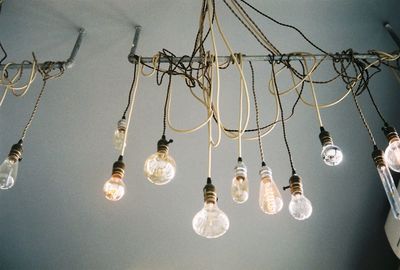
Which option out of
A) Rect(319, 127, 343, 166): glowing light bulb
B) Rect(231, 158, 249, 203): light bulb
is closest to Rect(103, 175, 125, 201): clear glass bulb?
Rect(231, 158, 249, 203): light bulb

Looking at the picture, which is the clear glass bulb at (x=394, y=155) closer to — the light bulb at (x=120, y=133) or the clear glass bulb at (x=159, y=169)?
the clear glass bulb at (x=159, y=169)

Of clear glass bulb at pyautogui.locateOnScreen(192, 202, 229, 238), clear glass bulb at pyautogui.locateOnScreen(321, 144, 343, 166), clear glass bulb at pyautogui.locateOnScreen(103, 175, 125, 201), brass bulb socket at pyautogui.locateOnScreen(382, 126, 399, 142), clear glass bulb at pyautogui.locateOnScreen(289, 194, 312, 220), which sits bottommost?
clear glass bulb at pyautogui.locateOnScreen(192, 202, 229, 238)

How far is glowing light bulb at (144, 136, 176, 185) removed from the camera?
1163 mm

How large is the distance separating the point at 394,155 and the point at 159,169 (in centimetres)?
79

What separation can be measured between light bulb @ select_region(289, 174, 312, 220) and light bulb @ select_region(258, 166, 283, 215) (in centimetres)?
4

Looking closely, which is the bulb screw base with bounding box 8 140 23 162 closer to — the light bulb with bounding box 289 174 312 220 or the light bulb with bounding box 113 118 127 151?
the light bulb with bounding box 113 118 127 151

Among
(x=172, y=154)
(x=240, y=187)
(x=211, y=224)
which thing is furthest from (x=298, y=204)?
A: (x=172, y=154)

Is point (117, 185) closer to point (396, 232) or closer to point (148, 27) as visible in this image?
point (148, 27)

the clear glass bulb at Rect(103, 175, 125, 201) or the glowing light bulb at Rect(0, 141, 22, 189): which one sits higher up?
the glowing light bulb at Rect(0, 141, 22, 189)

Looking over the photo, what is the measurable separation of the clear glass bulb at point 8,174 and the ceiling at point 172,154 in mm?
752

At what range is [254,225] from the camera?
2.50 m

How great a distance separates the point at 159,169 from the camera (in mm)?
1170

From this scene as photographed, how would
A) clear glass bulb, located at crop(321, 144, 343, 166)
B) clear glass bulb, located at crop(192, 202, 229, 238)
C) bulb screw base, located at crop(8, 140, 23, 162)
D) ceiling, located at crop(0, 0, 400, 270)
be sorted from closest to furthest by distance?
clear glass bulb, located at crop(192, 202, 229, 238) < clear glass bulb, located at crop(321, 144, 343, 166) < bulb screw base, located at crop(8, 140, 23, 162) < ceiling, located at crop(0, 0, 400, 270)

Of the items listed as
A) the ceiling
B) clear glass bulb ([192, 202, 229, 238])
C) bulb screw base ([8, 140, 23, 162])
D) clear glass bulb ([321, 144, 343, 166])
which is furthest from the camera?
the ceiling
